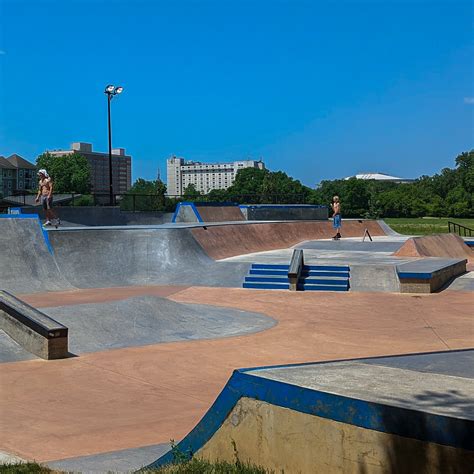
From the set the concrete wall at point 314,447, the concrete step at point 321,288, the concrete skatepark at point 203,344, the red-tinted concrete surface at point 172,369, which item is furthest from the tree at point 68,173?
the concrete wall at point 314,447

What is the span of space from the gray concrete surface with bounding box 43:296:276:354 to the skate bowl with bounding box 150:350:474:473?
18.7ft

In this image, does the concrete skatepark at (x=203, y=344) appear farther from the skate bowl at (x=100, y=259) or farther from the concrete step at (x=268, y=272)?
the concrete step at (x=268, y=272)

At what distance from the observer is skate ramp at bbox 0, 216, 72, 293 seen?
15.9 meters

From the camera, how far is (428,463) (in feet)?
10.4

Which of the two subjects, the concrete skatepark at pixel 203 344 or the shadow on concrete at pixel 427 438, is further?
the concrete skatepark at pixel 203 344

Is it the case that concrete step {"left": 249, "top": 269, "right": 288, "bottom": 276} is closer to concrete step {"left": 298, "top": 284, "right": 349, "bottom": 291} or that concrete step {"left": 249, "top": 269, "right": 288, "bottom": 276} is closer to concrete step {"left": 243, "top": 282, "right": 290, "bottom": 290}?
concrete step {"left": 243, "top": 282, "right": 290, "bottom": 290}

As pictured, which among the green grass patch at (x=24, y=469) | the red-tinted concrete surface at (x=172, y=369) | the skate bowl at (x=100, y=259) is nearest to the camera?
the green grass patch at (x=24, y=469)

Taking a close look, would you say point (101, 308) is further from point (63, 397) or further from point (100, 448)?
point (100, 448)

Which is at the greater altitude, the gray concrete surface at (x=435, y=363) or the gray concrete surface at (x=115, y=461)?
the gray concrete surface at (x=435, y=363)

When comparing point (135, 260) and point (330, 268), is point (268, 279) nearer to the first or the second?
point (330, 268)

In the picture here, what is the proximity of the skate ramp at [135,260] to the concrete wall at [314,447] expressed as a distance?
13226 millimetres

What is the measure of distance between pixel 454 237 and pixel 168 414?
24.4m

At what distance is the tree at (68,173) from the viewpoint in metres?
95.2

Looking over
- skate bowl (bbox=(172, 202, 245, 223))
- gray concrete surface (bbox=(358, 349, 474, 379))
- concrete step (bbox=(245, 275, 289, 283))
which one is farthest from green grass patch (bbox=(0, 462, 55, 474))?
skate bowl (bbox=(172, 202, 245, 223))
